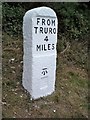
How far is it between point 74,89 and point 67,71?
60cm

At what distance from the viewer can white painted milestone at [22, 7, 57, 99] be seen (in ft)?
14.7

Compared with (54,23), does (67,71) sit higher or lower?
lower

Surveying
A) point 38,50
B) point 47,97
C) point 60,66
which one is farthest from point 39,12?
point 60,66

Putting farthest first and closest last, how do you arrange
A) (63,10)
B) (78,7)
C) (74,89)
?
(78,7) → (63,10) → (74,89)

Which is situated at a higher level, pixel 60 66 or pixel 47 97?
pixel 47 97

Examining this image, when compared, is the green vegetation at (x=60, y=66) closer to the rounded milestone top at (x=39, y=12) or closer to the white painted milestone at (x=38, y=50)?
the white painted milestone at (x=38, y=50)

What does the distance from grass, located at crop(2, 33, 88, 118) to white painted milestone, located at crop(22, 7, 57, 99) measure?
0.54ft

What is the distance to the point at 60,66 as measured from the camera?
598cm

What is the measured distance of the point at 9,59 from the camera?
562 cm

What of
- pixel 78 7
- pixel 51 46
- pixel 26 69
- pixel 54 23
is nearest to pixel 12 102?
pixel 26 69

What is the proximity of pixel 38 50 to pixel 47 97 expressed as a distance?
0.79 m

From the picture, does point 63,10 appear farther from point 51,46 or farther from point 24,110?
point 24,110

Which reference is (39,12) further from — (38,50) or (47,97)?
(47,97)

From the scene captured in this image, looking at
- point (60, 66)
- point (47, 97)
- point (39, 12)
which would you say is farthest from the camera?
point (60, 66)
